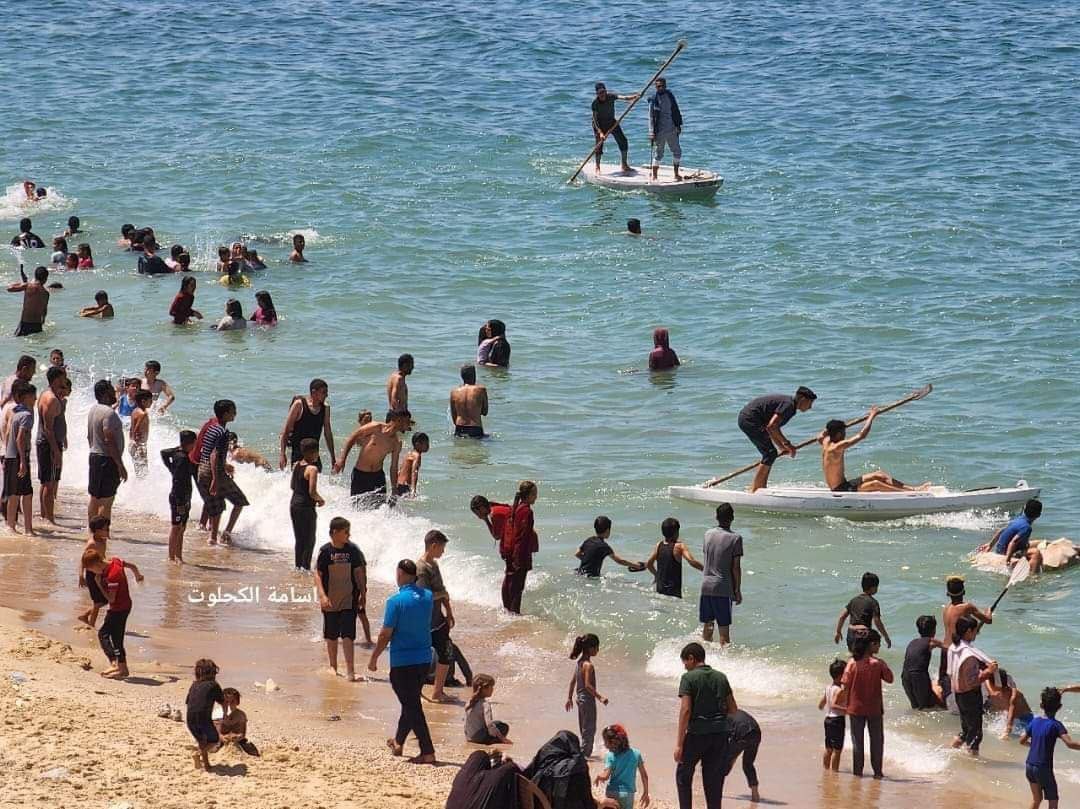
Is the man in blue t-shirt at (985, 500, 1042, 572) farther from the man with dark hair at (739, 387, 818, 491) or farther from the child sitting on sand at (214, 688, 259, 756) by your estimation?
the child sitting on sand at (214, 688, 259, 756)

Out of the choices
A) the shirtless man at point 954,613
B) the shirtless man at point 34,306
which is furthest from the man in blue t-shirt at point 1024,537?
the shirtless man at point 34,306

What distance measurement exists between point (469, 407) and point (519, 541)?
5.60 meters

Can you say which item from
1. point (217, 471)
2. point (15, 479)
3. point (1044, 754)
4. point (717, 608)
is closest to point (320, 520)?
point (217, 471)

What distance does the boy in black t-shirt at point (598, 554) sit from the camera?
47.1 ft

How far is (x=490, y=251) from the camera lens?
2806cm

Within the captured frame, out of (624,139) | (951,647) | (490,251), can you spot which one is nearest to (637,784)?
(951,647)

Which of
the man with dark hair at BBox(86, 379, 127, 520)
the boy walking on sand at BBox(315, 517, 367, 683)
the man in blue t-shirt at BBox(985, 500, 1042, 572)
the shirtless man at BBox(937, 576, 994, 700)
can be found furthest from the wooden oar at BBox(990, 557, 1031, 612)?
the man with dark hair at BBox(86, 379, 127, 520)

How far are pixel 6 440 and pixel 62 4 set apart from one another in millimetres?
35388

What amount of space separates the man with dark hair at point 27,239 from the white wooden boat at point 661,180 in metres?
10.1

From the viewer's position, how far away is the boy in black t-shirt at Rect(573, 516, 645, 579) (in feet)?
47.1

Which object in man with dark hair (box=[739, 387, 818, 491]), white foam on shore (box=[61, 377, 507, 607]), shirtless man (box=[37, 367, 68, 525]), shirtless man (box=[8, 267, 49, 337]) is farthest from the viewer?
shirtless man (box=[8, 267, 49, 337])

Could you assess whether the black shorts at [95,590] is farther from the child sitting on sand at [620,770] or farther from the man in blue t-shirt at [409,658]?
the child sitting on sand at [620,770]

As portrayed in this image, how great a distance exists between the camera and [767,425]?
17.1 metres

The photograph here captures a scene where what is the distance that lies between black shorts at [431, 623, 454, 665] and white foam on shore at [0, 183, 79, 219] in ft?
70.3
